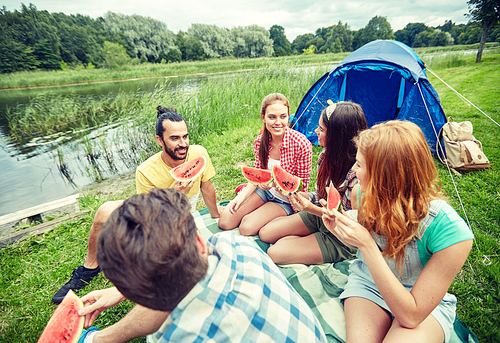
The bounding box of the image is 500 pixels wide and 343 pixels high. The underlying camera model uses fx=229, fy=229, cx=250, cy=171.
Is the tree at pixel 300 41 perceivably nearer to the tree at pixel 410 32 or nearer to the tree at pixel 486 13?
the tree at pixel 410 32

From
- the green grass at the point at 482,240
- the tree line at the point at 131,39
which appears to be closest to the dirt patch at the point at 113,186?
the green grass at the point at 482,240

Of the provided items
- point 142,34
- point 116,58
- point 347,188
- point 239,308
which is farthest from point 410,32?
point 239,308


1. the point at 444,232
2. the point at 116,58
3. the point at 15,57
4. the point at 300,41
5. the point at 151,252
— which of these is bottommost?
the point at 444,232

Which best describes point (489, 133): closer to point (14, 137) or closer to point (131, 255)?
point (131, 255)

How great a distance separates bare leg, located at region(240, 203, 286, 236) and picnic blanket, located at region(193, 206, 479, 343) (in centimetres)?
71

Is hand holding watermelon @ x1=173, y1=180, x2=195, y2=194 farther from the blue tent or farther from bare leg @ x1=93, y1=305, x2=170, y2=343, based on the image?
the blue tent

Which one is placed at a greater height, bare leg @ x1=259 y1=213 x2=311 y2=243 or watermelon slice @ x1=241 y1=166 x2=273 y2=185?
watermelon slice @ x1=241 y1=166 x2=273 y2=185

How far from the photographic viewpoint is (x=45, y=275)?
290 cm

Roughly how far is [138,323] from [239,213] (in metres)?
2.08

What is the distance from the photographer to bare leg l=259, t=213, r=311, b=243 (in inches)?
109

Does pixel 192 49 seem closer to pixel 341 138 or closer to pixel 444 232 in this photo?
pixel 341 138

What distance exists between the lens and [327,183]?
2711mm

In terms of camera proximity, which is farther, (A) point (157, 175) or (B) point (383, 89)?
(B) point (383, 89)

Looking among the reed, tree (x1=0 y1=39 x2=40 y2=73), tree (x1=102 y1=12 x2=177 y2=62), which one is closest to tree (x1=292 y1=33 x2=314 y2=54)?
tree (x1=102 y1=12 x2=177 y2=62)
